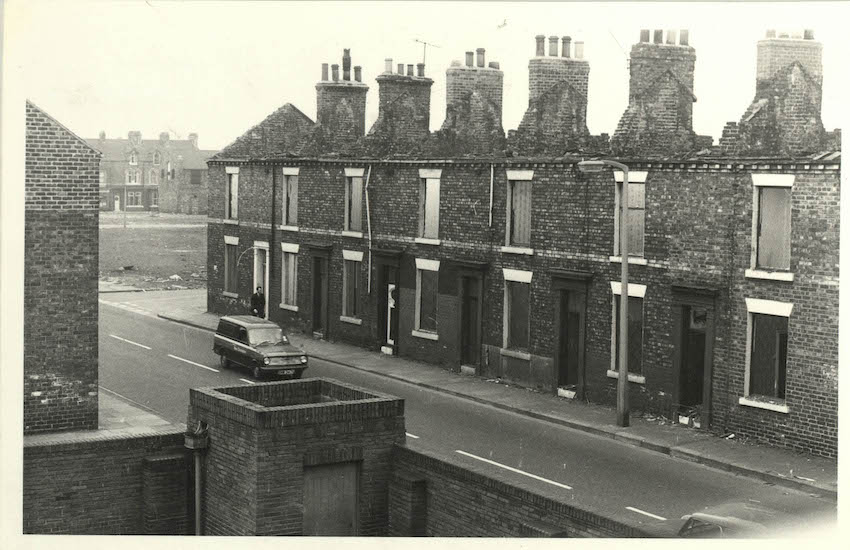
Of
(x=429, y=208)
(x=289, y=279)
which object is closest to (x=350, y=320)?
(x=289, y=279)

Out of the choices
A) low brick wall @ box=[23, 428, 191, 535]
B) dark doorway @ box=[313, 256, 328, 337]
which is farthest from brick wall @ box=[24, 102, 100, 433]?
dark doorway @ box=[313, 256, 328, 337]

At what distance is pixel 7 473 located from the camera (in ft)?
64.5

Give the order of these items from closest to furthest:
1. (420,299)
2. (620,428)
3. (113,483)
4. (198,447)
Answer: (198,447) < (113,483) < (620,428) < (420,299)

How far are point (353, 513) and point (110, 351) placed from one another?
1987 cm

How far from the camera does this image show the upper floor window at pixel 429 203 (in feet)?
122

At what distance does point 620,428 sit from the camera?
28688mm

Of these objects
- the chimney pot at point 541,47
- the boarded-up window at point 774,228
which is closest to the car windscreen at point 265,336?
the chimney pot at point 541,47

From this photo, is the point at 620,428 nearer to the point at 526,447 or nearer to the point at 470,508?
the point at 526,447

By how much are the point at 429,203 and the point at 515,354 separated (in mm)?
6137

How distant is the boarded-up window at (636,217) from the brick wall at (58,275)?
13.2m

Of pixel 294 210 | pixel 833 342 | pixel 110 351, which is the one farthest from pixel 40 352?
pixel 294 210

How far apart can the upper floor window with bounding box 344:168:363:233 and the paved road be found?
5274 millimetres

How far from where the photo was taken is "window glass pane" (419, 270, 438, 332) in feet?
123

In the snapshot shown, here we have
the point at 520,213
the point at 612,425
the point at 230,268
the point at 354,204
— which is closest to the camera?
the point at 612,425
